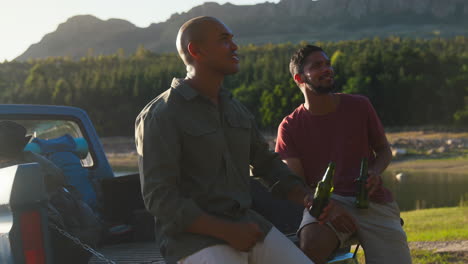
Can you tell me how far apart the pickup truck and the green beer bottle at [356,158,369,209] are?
0.39m

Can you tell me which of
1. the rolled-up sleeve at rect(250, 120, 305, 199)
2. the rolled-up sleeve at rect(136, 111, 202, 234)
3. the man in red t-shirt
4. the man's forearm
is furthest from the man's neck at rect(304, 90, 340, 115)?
the rolled-up sleeve at rect(136, 111, 202, 234)

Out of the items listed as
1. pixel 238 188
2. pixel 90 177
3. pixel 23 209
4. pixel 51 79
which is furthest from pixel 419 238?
pixel 51 79

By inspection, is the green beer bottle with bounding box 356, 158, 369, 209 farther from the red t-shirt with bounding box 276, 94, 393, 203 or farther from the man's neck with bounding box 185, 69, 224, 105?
the man's neck with bounding box 185, 69, 224, 105

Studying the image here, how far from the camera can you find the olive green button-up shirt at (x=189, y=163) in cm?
223

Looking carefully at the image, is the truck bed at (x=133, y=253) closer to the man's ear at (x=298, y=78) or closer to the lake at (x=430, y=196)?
the man's ear at (x=298, y=78)

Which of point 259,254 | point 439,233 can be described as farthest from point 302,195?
point 439,233

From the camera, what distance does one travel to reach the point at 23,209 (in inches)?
82.5

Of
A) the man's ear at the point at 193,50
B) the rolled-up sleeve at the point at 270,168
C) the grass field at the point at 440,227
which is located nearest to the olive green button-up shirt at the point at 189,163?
the man's ear at the point at 193,50

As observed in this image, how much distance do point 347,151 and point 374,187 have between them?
272 mm

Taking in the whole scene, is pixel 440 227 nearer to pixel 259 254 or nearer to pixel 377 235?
pixel 377 235

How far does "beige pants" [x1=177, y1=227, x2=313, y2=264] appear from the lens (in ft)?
7.43

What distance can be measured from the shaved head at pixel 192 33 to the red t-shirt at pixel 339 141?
51.8 inches

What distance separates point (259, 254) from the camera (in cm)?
246

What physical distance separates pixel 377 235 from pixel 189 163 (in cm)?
152
